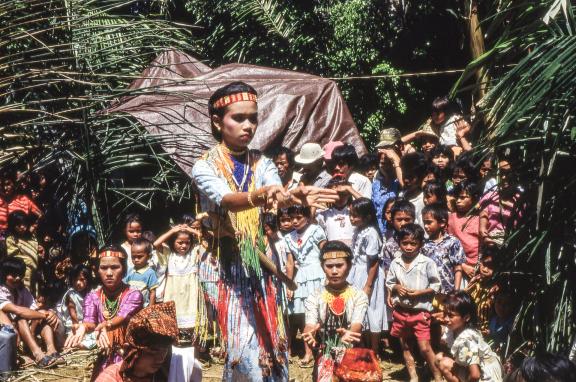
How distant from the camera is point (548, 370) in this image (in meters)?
2.94

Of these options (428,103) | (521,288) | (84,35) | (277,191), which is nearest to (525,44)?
(521,288)

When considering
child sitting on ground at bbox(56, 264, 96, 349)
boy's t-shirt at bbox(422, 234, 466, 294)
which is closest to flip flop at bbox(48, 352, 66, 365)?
child sitting on ground at bbox(56, 264, 96, 349)

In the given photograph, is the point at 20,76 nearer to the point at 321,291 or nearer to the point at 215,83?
the point at 321,291

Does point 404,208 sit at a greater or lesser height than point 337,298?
greater

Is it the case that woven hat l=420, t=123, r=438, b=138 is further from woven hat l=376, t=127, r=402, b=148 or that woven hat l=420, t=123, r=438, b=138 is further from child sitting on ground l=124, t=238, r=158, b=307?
child sitting on ground l=124, t=238, r=158, b=307

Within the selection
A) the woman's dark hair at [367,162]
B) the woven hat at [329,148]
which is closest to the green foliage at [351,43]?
the woven hat at [329,148]

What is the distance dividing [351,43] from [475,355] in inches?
304

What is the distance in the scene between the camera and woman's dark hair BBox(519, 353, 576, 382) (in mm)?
2926

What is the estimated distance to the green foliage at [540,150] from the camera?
4445mm

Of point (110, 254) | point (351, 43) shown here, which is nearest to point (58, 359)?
point (110, 254)

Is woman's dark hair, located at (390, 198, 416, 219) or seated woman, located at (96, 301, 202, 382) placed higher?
woman's dark hair, located at (390, 198, 416, 219)

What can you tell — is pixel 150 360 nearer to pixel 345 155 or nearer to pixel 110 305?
pixel 110 305

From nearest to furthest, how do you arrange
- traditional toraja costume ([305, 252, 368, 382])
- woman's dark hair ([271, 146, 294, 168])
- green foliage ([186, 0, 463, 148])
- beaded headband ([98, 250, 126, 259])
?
traditional toraja costume ([305, 252, 368, 382]) → beaded headband ([98, 250, 126, 259]) → woman's dark hair ([271, 146, 294, 168]) → green foliage ([186, 0, 463, 148])

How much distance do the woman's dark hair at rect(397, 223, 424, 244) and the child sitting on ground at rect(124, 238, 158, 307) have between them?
8.38 feet
